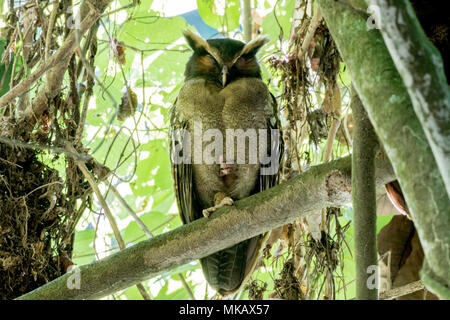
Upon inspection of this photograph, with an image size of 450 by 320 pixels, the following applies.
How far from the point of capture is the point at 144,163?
3.54 metres

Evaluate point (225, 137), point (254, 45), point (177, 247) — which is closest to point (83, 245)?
point (225, 137)

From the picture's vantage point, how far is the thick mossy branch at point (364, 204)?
1.27 meters

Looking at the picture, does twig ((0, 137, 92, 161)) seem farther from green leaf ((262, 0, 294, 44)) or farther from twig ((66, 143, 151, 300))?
green leaf ((262, 0, 294, 44))

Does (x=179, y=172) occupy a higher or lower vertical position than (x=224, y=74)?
lower

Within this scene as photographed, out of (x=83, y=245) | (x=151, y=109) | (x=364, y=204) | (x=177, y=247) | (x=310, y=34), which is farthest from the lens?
(x=151, y=109)

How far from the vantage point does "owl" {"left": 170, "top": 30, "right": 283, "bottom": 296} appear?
283 cm

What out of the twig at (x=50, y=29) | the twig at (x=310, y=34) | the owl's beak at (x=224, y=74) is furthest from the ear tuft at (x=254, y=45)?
the twig at (x=50, y=29)

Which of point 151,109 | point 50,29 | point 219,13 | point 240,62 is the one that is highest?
point 219,13

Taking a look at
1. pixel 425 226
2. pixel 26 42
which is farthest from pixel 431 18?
pixel 26 42

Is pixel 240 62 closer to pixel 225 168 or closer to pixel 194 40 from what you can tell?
pixel 194 40

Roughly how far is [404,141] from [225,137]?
1.88m

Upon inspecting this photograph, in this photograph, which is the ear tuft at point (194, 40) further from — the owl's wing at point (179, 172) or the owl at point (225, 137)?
the owl's wing at point (179, 172)

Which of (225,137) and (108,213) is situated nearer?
(108,213)

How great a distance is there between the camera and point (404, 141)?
980 mm
